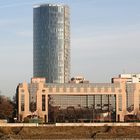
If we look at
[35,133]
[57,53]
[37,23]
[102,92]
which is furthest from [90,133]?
[37,23]

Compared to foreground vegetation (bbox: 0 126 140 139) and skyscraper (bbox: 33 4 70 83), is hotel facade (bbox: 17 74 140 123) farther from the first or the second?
skyscraper (bbox: 33 4 70 83)

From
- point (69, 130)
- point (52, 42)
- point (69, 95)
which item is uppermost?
point (52, 42)

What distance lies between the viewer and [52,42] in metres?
178

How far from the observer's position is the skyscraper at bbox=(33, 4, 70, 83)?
578ft

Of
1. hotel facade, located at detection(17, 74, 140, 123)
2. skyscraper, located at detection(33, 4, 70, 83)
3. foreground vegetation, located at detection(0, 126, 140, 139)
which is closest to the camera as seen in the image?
foreground vegetation, located at detection(0, 126, 140, 139)

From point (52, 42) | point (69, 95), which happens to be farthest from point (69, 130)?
point (52, 42)

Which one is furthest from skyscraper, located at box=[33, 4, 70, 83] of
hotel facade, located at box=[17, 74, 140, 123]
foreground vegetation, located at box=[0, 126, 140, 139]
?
foreground vegetation, located at box=[0, 126, 140, 139]

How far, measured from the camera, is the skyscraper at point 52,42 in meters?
176

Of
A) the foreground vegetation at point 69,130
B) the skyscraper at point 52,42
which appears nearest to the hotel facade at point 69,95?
the foreground vegetation at point 69,130

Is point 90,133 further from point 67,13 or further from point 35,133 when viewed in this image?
point 67,13

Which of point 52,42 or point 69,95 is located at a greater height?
point 52,42

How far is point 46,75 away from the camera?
7057 inches

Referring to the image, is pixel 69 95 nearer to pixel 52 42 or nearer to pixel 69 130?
pixel 69 130

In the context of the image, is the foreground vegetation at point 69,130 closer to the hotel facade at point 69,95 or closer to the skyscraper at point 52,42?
the hotel facade at point 69,95
